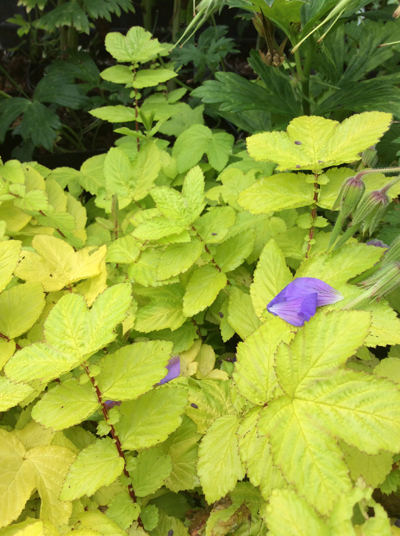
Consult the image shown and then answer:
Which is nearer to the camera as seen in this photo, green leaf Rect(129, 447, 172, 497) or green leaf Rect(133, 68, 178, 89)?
green leaf Rect(129, 447, 172, 497)

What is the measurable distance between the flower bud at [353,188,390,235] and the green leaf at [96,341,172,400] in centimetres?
31

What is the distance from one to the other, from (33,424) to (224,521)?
31 centimetres

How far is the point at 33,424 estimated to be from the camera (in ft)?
1.98

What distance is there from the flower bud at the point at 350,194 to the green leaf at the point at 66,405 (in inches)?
15.8

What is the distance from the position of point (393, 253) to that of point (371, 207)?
0.23ft

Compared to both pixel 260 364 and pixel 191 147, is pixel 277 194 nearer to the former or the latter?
pixel 260 364

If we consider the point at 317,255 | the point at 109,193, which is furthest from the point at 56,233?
the point at 317,255

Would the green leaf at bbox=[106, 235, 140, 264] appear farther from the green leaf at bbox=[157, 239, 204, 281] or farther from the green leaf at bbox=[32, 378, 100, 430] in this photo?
the green leaf at bbox=[32, 378, 100, 430]

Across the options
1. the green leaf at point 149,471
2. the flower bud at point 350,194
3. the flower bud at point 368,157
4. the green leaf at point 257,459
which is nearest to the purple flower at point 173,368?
the green leaf at point 149,471

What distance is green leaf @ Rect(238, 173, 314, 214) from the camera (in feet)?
1.97

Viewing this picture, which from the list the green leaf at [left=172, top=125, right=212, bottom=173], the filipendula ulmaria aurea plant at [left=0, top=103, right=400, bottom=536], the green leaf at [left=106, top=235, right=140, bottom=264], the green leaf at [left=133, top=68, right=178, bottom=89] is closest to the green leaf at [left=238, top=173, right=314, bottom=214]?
the filipendula ulmaria aurea plant at [left=0, top=103, right=400, bottom=536]

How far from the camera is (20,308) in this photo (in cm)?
66

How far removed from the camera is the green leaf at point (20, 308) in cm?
65

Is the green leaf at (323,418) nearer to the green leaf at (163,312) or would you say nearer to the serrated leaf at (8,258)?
the green leaf at (163,312)
